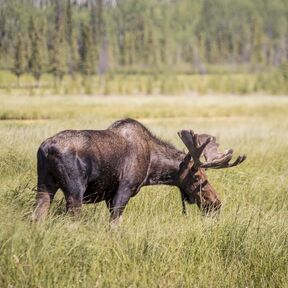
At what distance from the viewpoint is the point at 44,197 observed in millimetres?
6320

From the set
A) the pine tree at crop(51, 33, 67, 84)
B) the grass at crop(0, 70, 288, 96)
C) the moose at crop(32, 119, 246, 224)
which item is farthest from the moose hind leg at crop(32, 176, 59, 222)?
the grass at crop(0, 70, 288, 96)

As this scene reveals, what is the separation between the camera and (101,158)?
6.46 metres

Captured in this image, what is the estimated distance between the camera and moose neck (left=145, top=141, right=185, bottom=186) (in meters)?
7.20

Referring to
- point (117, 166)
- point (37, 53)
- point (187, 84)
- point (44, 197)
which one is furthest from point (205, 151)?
point (187, 84)

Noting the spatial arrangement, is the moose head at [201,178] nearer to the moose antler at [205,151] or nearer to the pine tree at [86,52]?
the moose antler at [205,151]

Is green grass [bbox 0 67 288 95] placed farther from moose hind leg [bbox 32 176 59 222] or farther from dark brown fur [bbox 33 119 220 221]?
moose hind leg [bbox 32 176 59 222]

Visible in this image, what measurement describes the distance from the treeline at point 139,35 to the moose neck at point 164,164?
7.82m

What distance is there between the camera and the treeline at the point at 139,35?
16.9 metres

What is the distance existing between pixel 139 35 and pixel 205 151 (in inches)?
1726

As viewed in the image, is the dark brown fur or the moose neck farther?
the moose neck

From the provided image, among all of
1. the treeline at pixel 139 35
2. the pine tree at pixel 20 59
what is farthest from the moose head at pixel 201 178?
the pine tree at pixel 20 59

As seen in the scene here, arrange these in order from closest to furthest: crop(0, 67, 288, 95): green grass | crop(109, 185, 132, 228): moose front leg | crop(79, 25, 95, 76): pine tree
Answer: crop(109, 185, 132, 228): moose front leg → crop(79, 25, 95, 76): pine tree → crop(0, 67, 288, 95): green grass

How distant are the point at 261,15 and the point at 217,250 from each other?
61.2 metres

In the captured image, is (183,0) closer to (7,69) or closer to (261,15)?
(261,15)
